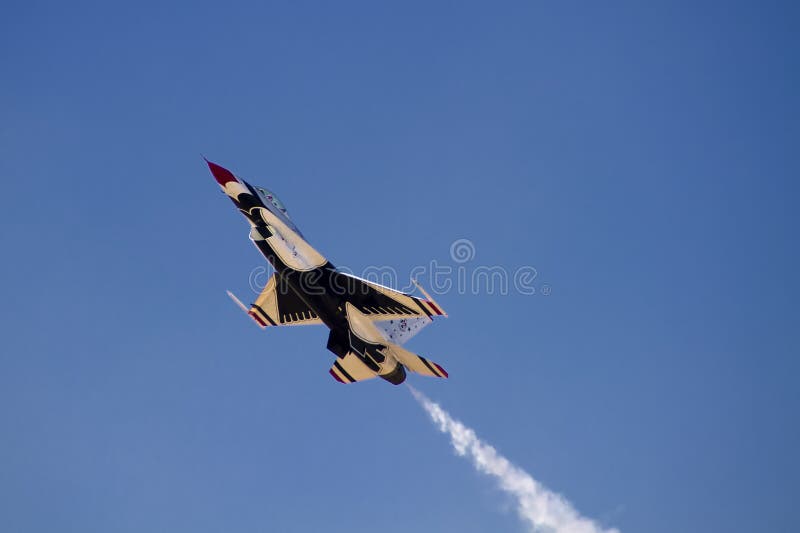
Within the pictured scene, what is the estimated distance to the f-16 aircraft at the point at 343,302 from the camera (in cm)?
5228

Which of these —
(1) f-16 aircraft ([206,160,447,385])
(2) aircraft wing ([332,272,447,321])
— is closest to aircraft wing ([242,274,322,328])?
(1) f-16 aircraft ([206,160,447,385])

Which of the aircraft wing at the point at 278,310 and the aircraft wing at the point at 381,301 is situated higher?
the aircraft wing at the point at 381,301

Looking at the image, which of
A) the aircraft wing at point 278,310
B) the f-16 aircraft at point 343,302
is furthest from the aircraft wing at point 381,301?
the aircraft wing at point 278,310

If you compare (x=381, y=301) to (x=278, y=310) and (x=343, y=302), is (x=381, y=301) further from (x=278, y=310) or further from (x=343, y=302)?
(x=278, y=310)

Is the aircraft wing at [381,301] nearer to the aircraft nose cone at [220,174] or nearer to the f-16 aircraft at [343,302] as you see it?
the f-16 aircraft at [343,302]

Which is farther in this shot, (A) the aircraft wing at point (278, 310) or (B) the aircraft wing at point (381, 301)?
(A) the aircraft wing at point (278, 310)

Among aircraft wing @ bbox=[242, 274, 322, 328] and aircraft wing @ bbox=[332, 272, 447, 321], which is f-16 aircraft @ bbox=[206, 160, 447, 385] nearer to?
aircraft wing @ bbox=[332, 272, 447, 321]

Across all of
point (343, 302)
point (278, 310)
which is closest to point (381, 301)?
point (343, 302)

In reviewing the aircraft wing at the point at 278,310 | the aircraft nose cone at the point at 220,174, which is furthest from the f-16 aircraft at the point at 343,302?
the aircraft wing at the point at 278,310

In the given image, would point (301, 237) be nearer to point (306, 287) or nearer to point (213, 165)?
point (306, 287)

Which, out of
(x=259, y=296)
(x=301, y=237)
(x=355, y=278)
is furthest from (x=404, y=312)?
(x=259, y=296)

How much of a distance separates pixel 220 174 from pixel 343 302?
1166 centimetres

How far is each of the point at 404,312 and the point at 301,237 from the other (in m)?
8.56

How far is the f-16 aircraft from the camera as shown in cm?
5228
